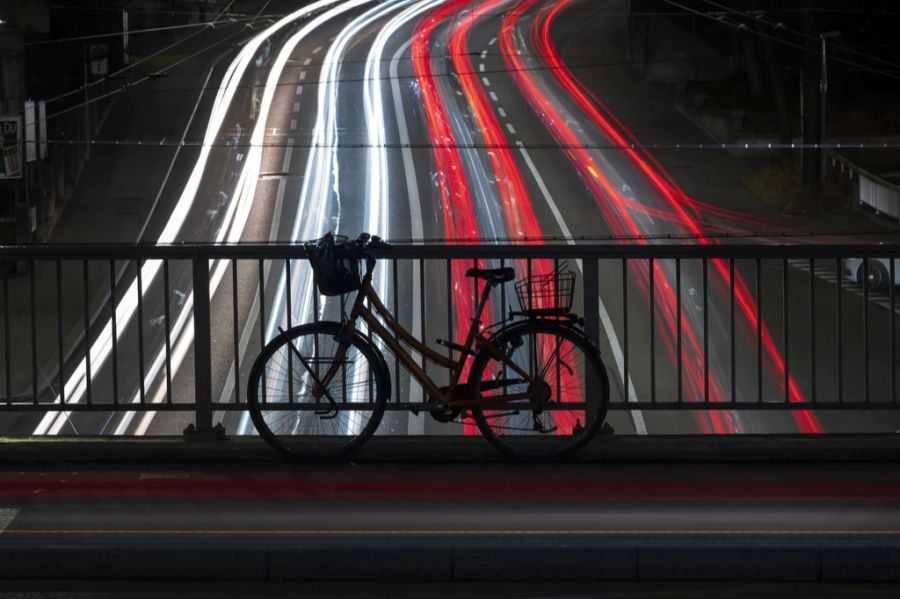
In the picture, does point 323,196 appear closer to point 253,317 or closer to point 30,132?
point 30,132

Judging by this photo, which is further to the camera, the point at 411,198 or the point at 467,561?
→ the point at 411,198

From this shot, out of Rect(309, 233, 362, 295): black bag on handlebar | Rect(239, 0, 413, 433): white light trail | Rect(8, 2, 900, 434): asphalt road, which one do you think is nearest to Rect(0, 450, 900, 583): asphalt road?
Rect(309, 233, 362, 295): black bag on handlebar

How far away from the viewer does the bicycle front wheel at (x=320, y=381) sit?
24.1 feet

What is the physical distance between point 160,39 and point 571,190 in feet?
74.5

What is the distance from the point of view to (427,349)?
7.33m

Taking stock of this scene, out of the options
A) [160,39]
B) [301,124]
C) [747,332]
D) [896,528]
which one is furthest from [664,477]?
[160,39]

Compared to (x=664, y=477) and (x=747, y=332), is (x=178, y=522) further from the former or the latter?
(x=747, y=332)

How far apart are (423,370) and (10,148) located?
24337 mm

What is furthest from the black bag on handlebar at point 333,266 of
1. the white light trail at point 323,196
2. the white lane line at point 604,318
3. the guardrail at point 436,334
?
the white light trail at point 323,196

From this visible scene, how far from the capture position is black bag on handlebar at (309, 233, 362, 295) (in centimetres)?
717

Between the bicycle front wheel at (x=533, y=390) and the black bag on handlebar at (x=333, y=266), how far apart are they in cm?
77

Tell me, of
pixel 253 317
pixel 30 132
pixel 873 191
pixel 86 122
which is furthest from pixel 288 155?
pixel 873 191

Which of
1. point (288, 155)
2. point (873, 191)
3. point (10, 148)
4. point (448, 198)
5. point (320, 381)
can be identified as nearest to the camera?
point (320, 381)

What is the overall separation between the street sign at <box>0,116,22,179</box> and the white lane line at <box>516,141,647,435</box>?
38.9 feet
